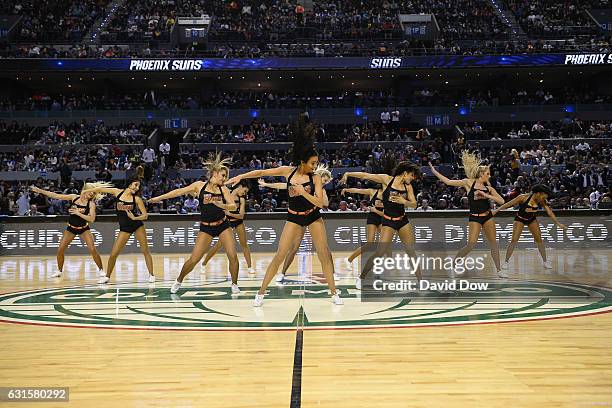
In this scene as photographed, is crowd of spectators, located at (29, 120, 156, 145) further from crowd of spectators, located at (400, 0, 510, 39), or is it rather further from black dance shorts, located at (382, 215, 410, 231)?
black dance shorts, located at (382, 215, 410, 231)

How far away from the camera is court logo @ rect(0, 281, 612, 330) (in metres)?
9.02

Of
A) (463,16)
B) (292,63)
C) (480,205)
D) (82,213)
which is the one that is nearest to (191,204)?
(82,213)

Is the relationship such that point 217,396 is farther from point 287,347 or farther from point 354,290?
point 354,290

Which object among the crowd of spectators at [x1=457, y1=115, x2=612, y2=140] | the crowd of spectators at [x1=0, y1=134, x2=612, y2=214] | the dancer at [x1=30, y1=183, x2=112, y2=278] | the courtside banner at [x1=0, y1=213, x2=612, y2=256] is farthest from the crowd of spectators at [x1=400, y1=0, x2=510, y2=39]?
the dancer at [x1=30, y1=183, x2=112, y2=278]

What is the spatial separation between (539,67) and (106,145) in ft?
73.3

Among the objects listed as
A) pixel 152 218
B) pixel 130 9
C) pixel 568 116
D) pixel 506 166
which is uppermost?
pixel 130 9

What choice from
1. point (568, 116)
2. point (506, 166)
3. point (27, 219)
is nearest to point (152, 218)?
point (27, 219)

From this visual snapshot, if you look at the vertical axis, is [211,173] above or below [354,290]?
above

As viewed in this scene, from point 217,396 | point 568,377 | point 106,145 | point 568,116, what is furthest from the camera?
point 568,116

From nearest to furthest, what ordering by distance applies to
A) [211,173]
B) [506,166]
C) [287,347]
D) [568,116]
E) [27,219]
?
[287,347], [211,173], [27,219], [506,166], [568,116]

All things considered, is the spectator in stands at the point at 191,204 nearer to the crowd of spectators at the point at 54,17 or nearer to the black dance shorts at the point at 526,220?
the black dance shorts at the point at 526,220

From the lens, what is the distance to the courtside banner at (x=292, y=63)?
3725 cm

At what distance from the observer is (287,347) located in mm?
7375

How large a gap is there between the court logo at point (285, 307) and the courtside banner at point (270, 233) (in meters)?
9.20
